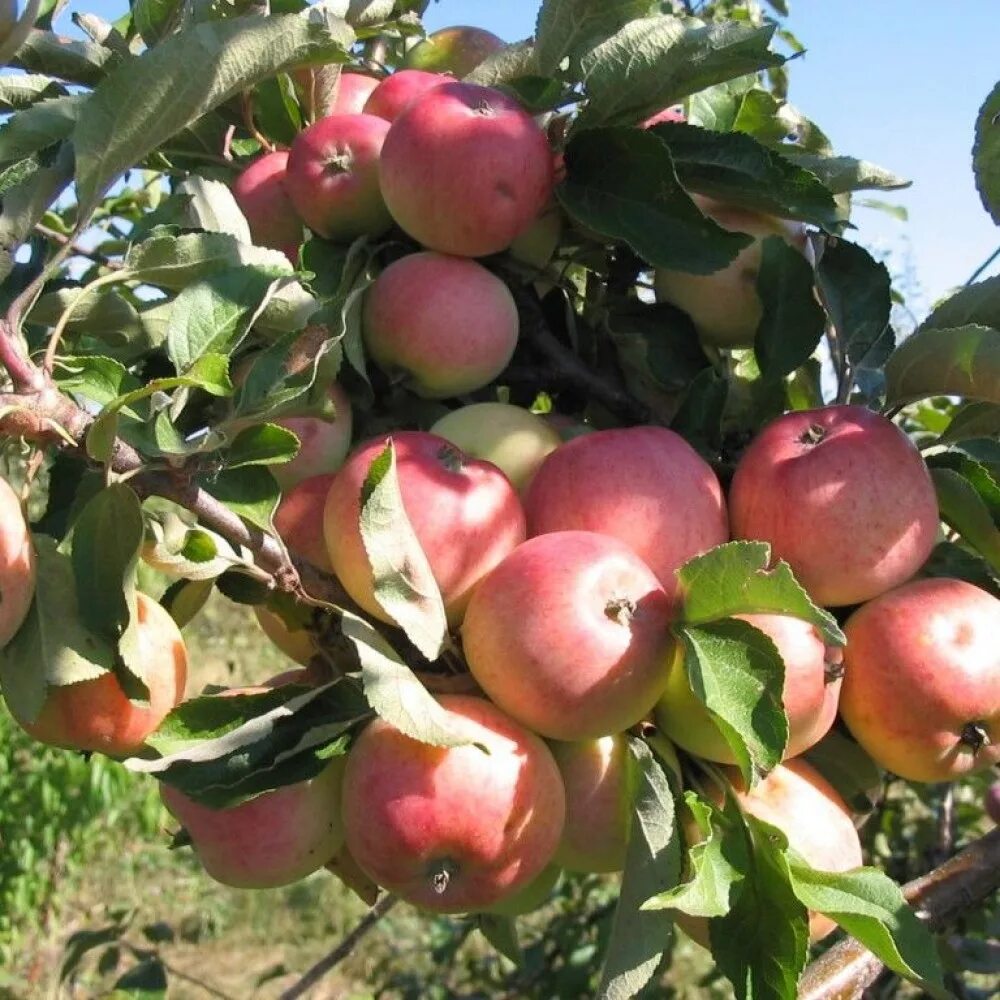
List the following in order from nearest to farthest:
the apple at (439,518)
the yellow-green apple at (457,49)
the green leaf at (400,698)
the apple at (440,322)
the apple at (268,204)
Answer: the green leaf at (400,698) → the apple at (439,518) → the apple at (440,322) → the apple at (268,204) → the yellow-green apple at (457,49)

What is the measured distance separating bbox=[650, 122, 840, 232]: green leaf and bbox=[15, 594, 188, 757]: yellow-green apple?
18.7 inches

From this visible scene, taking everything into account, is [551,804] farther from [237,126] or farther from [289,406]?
[237,126]

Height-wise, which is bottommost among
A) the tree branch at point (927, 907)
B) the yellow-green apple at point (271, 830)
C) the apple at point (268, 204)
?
the tree branch at point (927, 907)

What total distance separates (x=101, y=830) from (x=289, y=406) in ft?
10.9

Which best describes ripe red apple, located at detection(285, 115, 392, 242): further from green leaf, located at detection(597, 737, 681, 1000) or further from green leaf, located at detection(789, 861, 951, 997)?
green leaf, located at detection(789, 861, 951, 997)

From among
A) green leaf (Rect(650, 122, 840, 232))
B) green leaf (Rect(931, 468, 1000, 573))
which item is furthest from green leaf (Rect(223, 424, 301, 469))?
green leaf (Rect(931, 468, 1000, 573))

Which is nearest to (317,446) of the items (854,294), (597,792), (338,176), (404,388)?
(404,388)

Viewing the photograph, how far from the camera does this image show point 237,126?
1.02 meters

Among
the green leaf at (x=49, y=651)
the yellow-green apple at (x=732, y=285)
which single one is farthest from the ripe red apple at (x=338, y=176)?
the green leaf at (x=49, y=651)

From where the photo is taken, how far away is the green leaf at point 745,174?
2.63 ft

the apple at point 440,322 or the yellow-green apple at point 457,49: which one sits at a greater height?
the yellow-green apple at point 457,49

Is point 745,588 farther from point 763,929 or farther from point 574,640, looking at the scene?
point 763,929

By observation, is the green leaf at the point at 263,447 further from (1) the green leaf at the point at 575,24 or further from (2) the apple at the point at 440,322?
(1) the green leaf at the point at 575,24

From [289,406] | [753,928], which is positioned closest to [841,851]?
[753,928]
